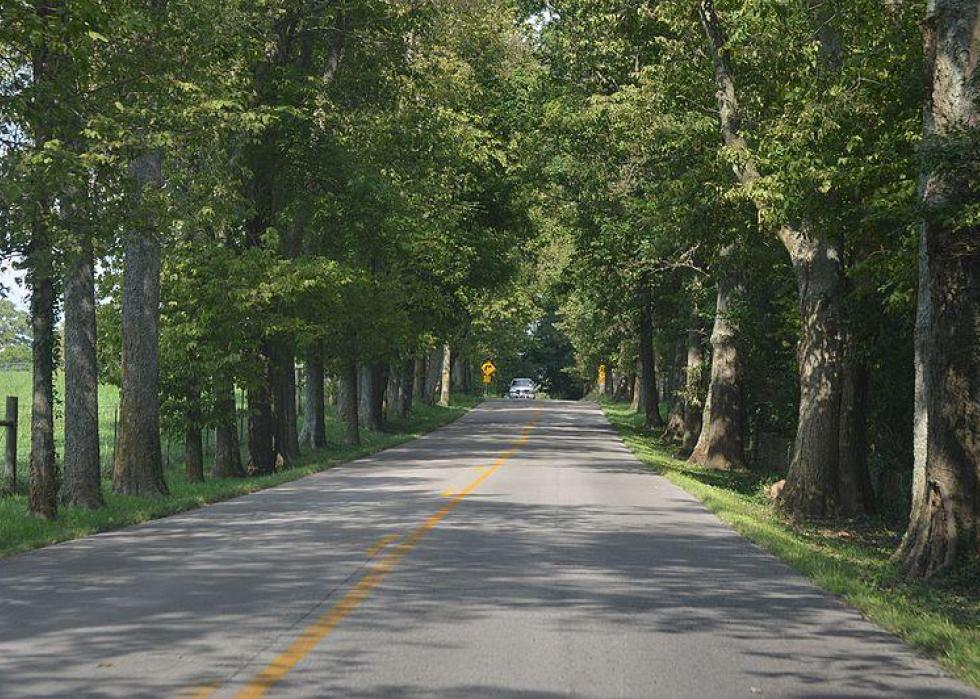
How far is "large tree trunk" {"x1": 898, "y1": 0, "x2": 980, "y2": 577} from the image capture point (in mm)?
12109

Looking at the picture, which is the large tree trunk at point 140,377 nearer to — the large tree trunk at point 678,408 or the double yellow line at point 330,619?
the double yellow line at point 330,619

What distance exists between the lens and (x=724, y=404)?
3148 centimetres

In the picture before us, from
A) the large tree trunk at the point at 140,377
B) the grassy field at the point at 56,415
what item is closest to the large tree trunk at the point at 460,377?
the grassy field at the point at 56,415

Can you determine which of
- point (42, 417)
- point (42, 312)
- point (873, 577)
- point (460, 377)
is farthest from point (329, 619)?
point (460, 377)

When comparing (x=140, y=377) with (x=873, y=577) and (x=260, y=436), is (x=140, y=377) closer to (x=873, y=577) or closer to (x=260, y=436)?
(x=260, y=436)

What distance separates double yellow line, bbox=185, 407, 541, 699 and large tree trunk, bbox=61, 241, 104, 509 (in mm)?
5170

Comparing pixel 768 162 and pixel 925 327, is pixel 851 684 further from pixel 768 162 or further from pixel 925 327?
pixel 768 162

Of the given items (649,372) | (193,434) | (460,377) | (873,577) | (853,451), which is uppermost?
(460,377)

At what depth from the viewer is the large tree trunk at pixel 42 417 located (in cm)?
1630

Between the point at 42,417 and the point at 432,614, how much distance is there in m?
9.27

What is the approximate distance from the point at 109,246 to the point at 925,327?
32.4ft

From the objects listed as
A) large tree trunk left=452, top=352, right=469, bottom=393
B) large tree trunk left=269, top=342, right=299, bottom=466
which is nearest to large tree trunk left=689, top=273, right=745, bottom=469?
large tree trunk left=269, top=342, right=299, bottom=466

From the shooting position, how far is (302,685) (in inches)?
273

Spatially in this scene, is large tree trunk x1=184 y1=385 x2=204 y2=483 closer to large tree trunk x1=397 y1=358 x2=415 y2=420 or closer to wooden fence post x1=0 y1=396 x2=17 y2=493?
wooden fence post x1=0 y1=396 x2=17 y2=493
